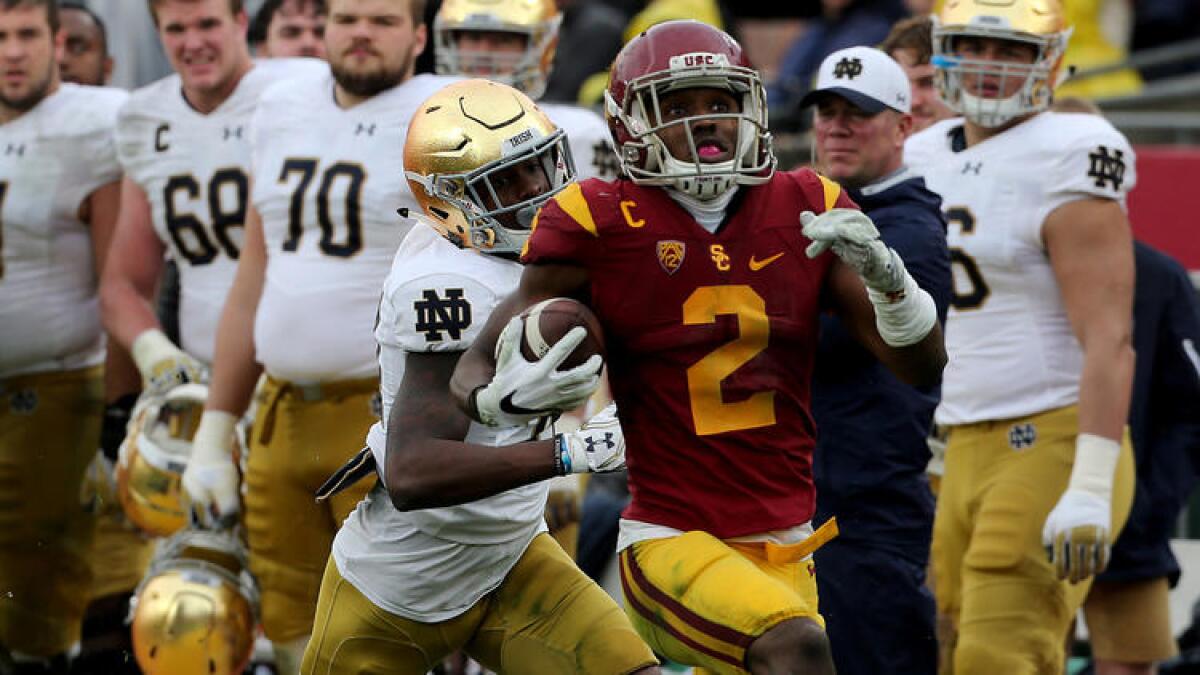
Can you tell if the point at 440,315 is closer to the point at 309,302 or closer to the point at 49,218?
the point at 309,302

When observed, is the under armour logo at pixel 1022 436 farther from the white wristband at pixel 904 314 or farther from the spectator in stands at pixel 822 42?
the spectator in stands at pixel 822 42

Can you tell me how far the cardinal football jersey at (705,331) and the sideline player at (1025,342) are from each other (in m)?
1.45

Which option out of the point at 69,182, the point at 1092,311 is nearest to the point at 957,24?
the point at 1092,311

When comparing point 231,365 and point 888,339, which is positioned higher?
point 888,339

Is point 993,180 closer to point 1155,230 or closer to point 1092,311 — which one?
point 1092,311

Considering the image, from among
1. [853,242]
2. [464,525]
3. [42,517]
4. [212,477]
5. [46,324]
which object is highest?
[853,242]

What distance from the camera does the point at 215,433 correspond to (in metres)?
5.89

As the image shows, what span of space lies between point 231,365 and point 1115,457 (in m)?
2.34

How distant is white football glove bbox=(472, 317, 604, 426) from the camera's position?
3723mm

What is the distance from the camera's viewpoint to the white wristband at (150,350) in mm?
6258

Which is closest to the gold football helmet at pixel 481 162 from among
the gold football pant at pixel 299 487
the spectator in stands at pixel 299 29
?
the gold football pant at pixel 299 487

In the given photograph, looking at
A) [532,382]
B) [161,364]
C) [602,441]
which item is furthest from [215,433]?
[532,382]

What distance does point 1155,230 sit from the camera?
7.36m

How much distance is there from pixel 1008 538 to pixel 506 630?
1.55m
